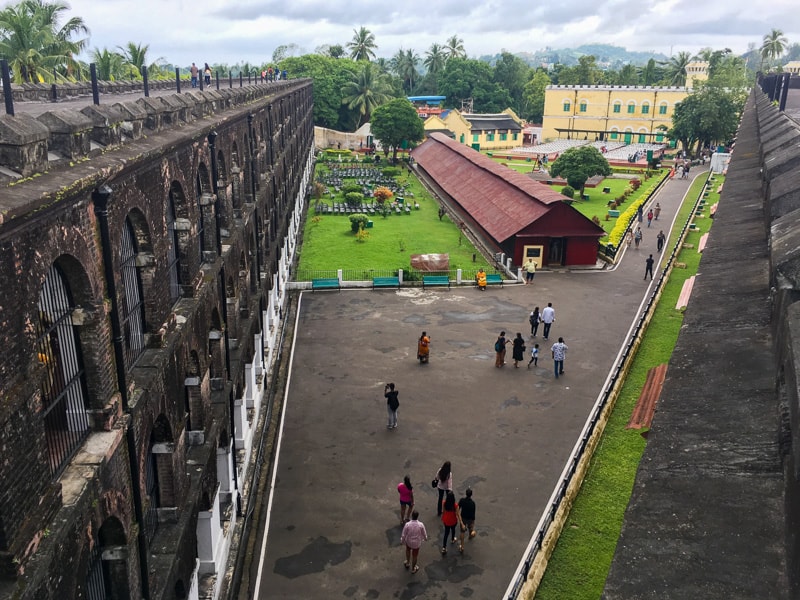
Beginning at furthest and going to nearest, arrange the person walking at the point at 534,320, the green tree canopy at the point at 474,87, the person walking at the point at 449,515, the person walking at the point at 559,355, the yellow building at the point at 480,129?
the green tree canopy at the point at 474,87
the yellow building at the point at 480,129
the person walking at the point at 534,320
the person walking at the point at 559,355
the person walking at the point at 449,515

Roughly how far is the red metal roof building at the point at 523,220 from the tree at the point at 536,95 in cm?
6909

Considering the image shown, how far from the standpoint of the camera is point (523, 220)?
3619cm

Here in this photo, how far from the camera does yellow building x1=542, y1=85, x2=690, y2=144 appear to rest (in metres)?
93.2

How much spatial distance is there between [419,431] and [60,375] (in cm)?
1269

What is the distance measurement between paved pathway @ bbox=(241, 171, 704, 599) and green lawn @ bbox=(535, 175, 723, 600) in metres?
0.86

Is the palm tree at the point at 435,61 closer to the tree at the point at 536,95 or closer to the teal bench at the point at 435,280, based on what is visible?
the tree at the point at 536,95

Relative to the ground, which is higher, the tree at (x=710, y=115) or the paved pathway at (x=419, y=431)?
the tree at (x=710, y=115)

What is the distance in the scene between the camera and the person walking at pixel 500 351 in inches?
906

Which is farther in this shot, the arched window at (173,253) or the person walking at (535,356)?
the person walking at (535,356)

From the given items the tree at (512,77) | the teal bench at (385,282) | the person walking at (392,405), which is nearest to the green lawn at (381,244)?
the teal bench at (385,282)

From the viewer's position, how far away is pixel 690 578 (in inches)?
200

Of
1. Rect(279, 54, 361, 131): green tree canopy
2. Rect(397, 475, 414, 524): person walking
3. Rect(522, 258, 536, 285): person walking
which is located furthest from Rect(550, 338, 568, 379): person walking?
Rect(279, 54, 361, 131): green tree canopy

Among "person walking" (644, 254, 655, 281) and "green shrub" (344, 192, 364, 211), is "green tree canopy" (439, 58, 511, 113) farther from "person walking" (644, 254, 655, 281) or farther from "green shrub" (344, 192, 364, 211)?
"person walking" (644, 254, 655, 281)

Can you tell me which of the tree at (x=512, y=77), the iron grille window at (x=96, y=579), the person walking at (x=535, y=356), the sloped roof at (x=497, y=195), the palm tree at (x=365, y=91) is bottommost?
the person walking at (x=535, y=356)
